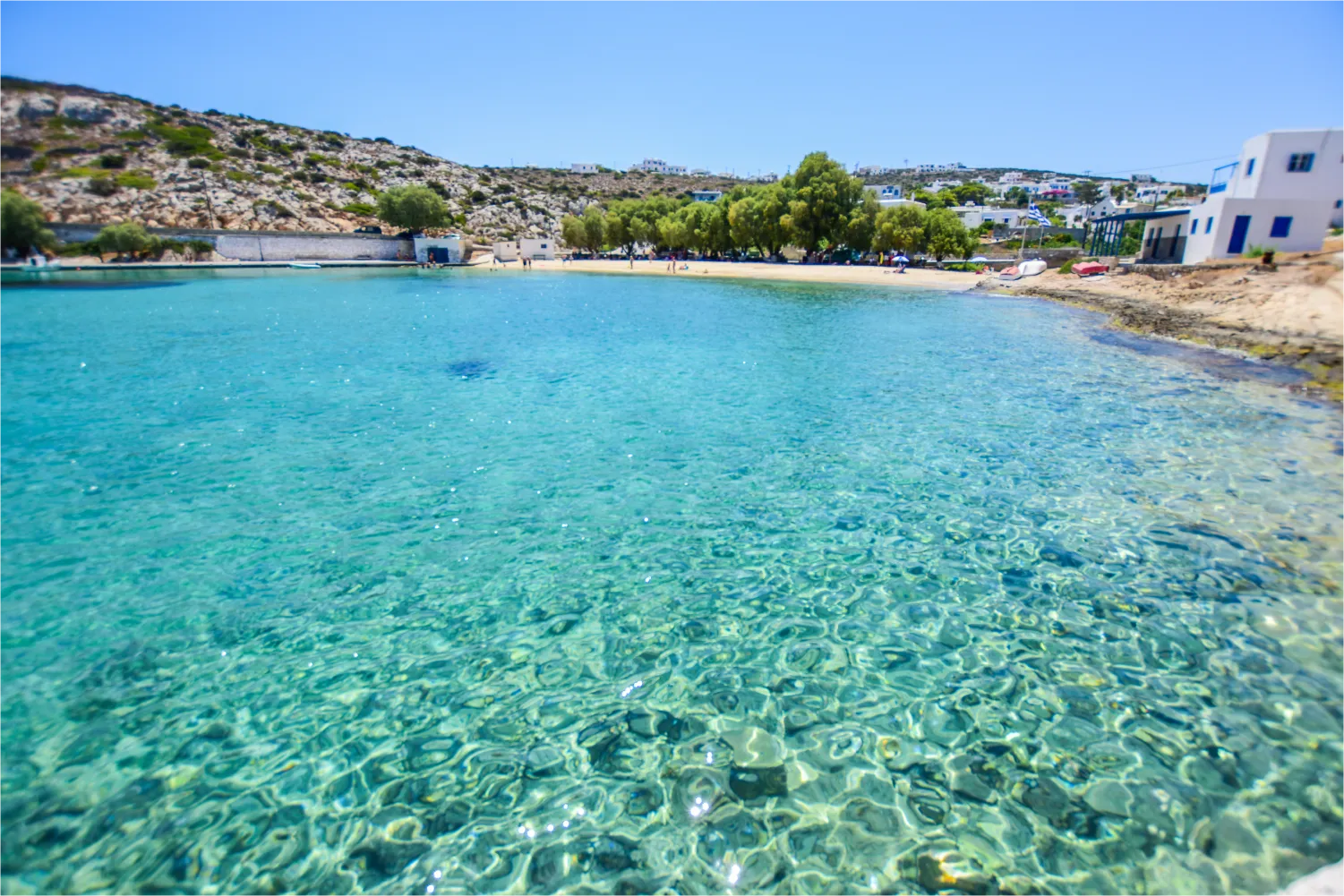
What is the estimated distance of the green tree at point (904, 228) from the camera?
67938 millimetres

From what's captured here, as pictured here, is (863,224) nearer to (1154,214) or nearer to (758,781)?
(1154,214)

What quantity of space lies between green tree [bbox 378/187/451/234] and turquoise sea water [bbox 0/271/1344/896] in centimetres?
9072

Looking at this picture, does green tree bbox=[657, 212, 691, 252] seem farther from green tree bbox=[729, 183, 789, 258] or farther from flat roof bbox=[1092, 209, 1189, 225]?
flat roof bbox=[1092, 209, 1189, 225]

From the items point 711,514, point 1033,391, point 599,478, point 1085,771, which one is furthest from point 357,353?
point 1085,771

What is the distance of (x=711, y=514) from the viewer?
9.66 m

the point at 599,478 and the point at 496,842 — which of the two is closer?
the point at 496,842

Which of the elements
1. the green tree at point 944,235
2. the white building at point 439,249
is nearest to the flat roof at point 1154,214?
the green tree at point 944,235

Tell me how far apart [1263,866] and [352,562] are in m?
9.09

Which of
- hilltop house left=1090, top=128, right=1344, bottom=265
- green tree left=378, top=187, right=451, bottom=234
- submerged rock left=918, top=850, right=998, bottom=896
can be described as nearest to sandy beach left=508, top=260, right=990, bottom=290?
hilltop house left=1090, top=128, right=1344, bottom=265

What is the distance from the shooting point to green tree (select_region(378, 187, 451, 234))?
9400 centimetres

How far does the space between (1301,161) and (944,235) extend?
29605 millimetres

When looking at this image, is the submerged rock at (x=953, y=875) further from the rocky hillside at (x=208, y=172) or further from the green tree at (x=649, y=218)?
the rocky hillside at (x=208, y=172)

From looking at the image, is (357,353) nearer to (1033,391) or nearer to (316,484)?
(316,484)

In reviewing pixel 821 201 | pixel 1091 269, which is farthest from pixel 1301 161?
pixel 821 201
